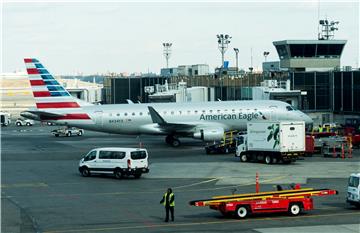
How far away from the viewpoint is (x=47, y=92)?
73562 mm

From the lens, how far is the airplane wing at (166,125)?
225 ft

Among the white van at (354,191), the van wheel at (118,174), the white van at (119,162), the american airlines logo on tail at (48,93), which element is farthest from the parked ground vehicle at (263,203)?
the american airlines logo on tail at (48,93)

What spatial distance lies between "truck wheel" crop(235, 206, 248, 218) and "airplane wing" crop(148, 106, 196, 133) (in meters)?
36.5

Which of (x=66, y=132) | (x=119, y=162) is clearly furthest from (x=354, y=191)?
(x=66, y=132)

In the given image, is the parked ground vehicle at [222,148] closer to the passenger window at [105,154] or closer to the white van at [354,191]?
the passenger window at [105,154]

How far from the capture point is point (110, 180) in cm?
4694

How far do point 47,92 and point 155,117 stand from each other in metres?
12.1

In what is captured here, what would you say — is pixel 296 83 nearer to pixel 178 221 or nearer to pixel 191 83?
pixel 191 83

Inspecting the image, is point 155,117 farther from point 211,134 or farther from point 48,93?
point 48,93

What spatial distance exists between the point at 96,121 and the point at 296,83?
27941 millimetres

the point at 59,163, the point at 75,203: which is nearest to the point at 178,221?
the point at 75,203

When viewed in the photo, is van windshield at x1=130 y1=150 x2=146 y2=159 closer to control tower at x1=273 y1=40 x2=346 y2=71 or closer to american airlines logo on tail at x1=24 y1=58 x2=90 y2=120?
american airlines logo on tail at x1=24 y1=58 x2=90 y2=120

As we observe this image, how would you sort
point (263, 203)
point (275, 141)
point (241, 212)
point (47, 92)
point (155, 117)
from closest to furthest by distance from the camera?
point (241, 212) < point (263, 203) < point (275, 141) < point (155, 117) < point (47, 92)

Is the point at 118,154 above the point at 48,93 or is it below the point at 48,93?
below
